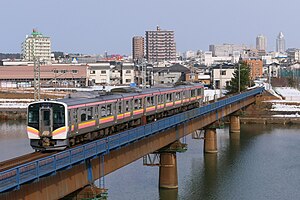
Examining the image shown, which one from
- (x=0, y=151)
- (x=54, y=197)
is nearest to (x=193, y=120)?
(x=0, y=151)

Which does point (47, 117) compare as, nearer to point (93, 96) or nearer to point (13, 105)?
point (93, 96)

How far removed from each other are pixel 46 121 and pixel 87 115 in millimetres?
3135

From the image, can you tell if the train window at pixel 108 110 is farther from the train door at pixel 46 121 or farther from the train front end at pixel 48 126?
the train door at pixel 46 121

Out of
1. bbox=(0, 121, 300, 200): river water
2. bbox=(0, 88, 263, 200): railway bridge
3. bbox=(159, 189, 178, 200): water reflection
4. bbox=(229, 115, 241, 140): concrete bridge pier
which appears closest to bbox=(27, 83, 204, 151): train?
bbox=(0, 88, 263, 200): railway bridge

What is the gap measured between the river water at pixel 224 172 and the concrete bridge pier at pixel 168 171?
0.52 meters

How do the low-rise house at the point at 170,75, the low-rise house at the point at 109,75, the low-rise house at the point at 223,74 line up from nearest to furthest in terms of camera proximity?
the low-rise house at the point at 223,74 → the low-rise house at the point at 170,75 → the low-rise house at the point at 109,75

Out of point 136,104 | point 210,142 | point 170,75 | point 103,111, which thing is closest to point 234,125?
point 210,142

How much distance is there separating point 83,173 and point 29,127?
10.4ft

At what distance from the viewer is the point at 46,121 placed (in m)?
24.1

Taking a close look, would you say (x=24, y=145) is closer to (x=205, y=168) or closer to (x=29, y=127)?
(x=205, y=168)

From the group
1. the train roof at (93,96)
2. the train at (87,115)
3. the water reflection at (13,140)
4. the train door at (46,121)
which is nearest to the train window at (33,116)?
the train at (87,115)

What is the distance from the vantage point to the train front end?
23.9 m

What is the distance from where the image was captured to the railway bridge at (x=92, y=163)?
18609mm

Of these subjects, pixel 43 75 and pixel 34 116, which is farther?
pixel 43 75
